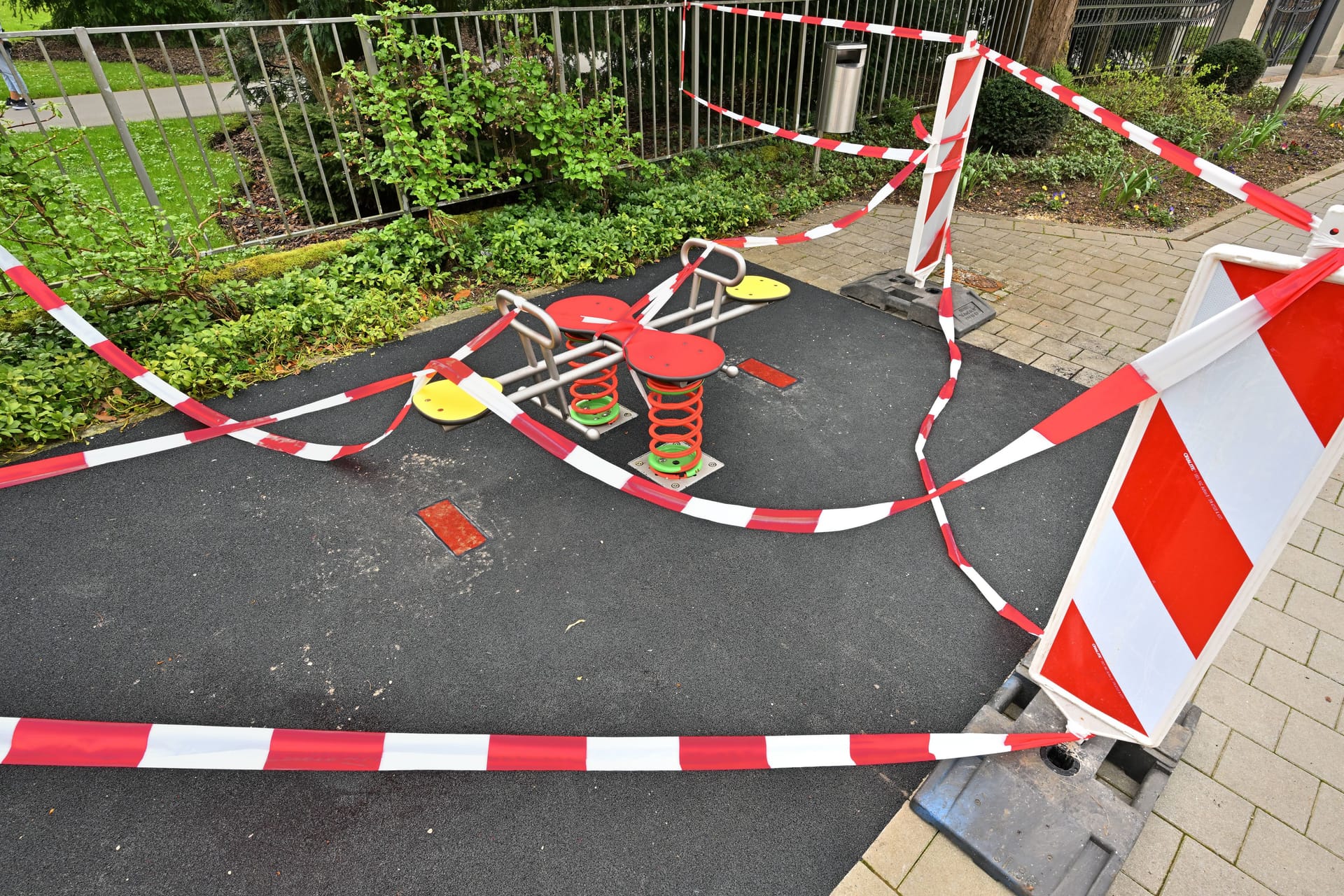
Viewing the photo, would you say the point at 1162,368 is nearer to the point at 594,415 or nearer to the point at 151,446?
the point at 594,415

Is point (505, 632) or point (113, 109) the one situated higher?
point (113, 109)

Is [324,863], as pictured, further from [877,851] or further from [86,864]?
[877,851]

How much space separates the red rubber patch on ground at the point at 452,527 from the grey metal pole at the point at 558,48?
14.7 feet

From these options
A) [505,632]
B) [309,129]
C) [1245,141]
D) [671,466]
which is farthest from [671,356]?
[1245,141]

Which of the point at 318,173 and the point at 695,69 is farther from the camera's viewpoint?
the point at 695,69

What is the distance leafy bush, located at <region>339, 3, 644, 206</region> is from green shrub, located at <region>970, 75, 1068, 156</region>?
194 inches

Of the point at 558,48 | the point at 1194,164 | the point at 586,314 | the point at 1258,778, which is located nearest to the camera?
the point at 1258,778

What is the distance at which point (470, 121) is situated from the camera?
547cm

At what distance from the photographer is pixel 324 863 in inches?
79.4

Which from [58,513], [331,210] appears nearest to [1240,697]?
[58,513]

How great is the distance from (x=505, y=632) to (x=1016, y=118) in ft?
28.5

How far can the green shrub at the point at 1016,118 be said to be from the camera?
805cm

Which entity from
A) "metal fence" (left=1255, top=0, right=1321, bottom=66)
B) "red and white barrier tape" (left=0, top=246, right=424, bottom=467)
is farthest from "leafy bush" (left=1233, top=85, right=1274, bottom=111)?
"red and white barrier tape" (left=0, top=246, right=424, bottom=467)

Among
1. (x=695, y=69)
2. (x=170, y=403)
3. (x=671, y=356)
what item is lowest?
(x=170, y=403)
